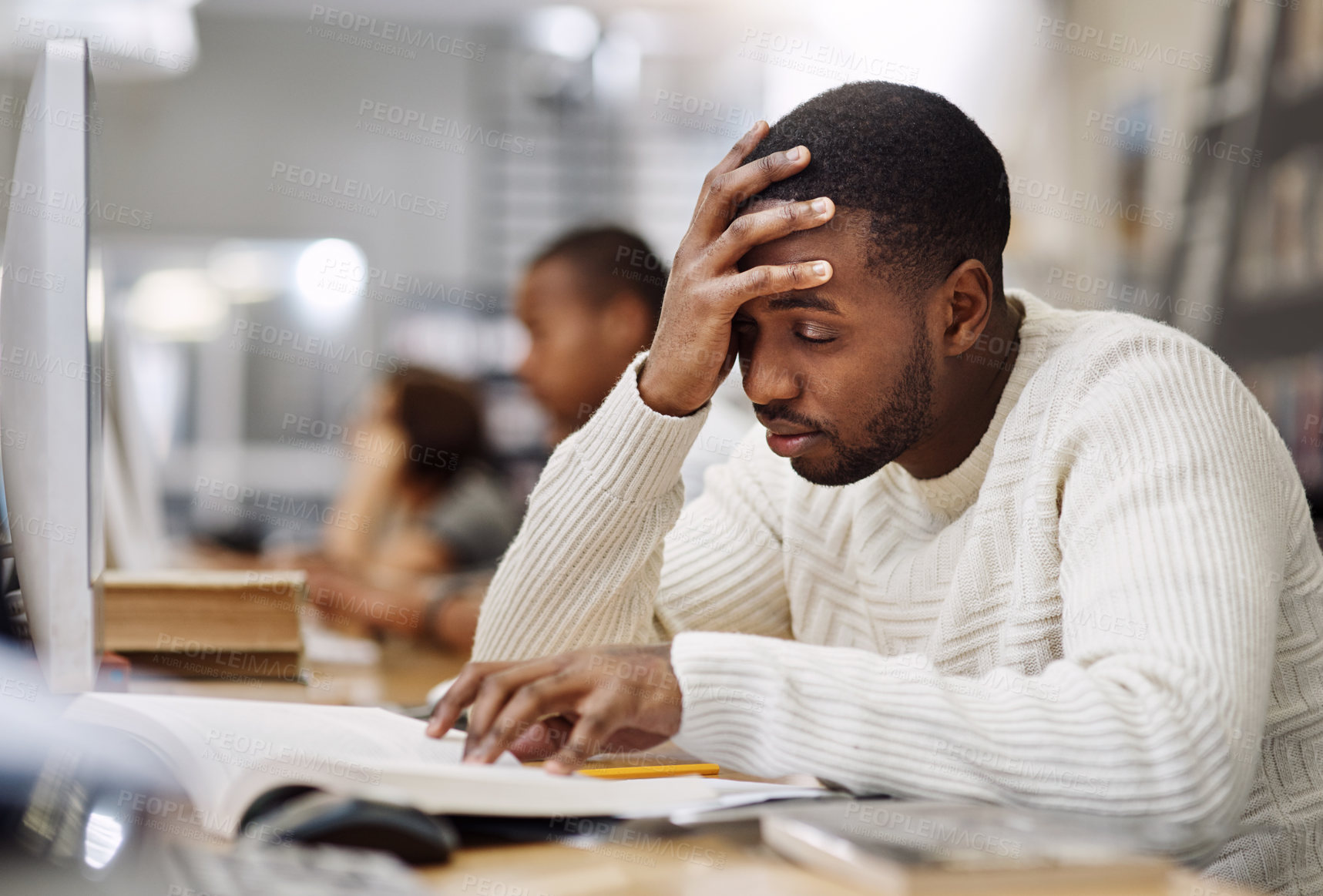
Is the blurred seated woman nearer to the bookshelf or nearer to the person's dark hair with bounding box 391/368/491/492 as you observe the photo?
the person's dark hair with bounding box 391/368/491/492

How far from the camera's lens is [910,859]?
19.3 inches

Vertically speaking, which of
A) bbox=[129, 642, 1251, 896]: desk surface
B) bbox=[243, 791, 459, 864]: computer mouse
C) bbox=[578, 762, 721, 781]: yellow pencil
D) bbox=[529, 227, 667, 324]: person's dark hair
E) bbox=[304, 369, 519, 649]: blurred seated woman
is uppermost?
bbox=[529, 227, 667, 324]: person's dark hair

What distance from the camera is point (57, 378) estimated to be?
0.76m

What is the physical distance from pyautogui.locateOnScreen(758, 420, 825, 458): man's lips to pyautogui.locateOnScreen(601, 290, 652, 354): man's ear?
1313mm

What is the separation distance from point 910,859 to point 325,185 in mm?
5732

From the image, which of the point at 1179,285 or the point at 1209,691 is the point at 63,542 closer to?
the point at 1209,691

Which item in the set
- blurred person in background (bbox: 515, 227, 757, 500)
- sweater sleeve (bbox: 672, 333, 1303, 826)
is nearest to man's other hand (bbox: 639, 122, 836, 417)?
sweater sleeve (bbox: 672, 333, 1303, 826)

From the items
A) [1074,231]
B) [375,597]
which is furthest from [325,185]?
[375,597]

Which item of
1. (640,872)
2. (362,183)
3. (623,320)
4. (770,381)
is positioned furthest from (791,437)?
(362,183)

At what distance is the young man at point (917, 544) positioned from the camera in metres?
0.67

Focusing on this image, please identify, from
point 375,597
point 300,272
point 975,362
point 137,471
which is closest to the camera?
point 975,362

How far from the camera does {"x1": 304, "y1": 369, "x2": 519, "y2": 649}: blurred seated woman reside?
226cm

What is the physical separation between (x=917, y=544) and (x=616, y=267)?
51.6 inches

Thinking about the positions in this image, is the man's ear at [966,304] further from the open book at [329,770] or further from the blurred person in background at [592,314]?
the blurred person in background at [592,314]
